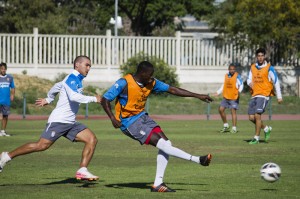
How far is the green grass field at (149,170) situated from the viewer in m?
14.3

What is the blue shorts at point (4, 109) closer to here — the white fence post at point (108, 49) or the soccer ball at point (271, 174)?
the soccer ball at point (271, 174)

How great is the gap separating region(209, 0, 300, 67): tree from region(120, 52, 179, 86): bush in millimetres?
4676

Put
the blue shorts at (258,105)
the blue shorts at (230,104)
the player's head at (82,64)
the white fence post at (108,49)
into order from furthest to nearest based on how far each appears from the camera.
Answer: the white fence post at (108,49) < the blue shorts at (230,104) < the blue shorts at (258,105) < the player's head at (82,64)

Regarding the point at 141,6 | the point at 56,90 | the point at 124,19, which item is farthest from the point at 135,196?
the point at 124,19

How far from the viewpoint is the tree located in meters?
52.1

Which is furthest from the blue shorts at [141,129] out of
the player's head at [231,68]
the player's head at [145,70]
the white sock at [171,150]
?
the player's head at [231,68]

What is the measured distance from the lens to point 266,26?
52469mm

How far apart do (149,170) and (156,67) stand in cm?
3309

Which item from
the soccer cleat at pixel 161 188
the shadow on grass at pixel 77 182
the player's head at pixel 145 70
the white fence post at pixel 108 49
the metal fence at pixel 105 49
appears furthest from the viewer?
the white fence post at pixel 108 49

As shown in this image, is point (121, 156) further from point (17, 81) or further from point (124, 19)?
point (124, 19)

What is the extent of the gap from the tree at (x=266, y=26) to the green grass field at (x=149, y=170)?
23.7 meters

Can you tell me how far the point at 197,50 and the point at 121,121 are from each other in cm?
4014

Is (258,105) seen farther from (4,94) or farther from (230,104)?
(4,94)

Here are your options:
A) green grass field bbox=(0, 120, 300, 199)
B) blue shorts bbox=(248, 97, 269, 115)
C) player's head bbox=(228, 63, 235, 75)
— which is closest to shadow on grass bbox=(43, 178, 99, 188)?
green grass field bbox=(0, 120, 300, 199)
